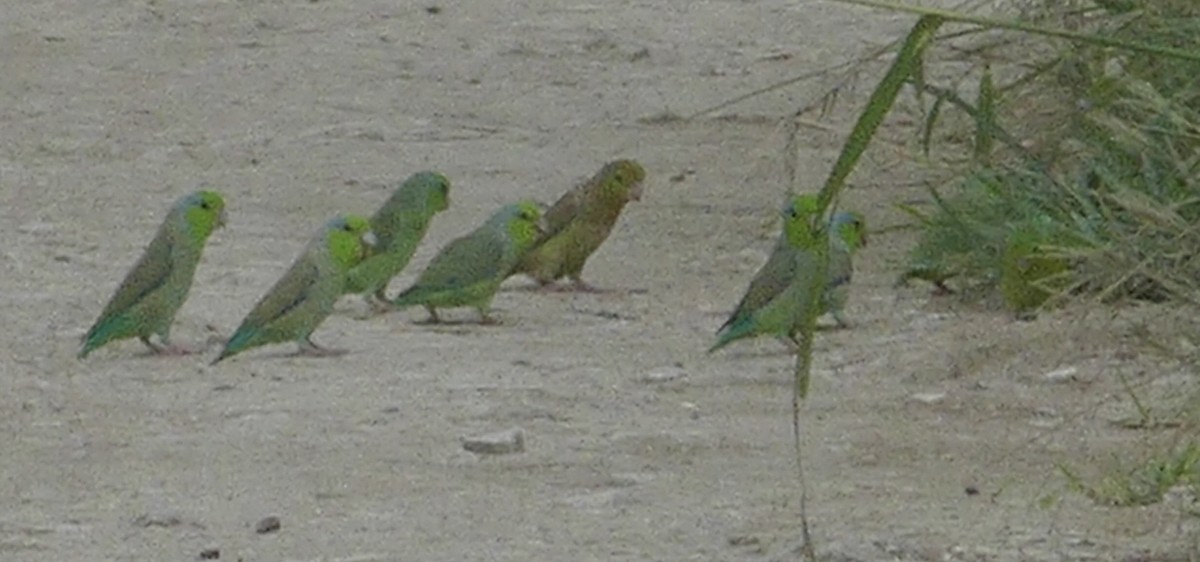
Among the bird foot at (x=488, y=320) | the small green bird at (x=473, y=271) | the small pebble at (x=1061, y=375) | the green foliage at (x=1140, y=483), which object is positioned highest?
the green foliage at (x=1140, y=483)

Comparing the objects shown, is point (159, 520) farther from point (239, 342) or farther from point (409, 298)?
point (409, 298)

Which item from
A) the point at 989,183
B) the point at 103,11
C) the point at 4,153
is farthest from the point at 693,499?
the point at 103,11

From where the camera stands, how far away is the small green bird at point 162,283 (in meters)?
6.18

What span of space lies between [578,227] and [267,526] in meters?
2.59

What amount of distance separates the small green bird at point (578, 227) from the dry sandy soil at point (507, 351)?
9 centimetres

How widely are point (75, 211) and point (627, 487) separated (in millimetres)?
3661

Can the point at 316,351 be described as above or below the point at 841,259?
below

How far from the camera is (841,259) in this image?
628cm

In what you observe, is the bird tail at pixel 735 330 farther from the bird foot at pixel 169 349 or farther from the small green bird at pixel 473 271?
the bird foot at pixel 169 349

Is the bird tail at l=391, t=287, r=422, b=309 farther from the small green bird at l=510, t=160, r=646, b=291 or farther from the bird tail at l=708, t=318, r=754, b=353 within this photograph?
the bird tail at l=708, t=318, r=754, b=353

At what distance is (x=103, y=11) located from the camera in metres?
11.0

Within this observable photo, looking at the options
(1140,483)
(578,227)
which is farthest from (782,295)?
(1140,483)

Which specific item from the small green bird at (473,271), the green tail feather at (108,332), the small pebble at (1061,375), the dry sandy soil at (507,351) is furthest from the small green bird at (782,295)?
the green tail feather at (108,332)

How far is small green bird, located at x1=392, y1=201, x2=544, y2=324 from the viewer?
6.62 metres
